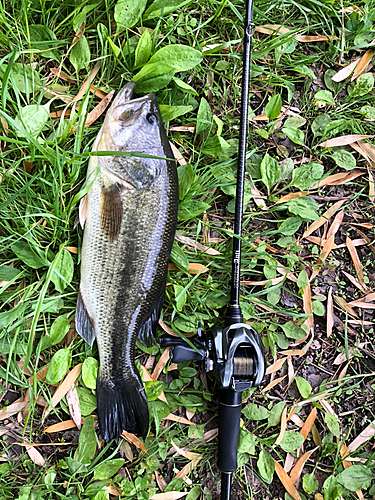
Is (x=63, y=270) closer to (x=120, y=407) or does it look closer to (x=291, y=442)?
(x=120, y=407)

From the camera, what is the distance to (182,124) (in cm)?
208

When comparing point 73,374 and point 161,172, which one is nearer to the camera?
point 161,172

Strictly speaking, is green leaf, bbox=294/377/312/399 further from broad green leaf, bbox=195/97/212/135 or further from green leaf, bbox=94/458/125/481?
broad green leaf, bbox=195/97/212/135

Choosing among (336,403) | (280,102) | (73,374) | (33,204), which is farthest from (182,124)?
(336,403)

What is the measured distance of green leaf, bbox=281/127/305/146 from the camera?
2199mm

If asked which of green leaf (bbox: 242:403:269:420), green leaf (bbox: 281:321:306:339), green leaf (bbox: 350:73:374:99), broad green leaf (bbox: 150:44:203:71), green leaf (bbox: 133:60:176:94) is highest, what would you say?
broad green leaf (bbox: 150:44:203:71)

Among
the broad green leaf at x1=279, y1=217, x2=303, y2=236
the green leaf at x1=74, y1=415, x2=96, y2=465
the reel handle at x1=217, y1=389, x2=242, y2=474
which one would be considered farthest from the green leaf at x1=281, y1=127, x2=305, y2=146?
the green leaf at x1=74, y1=415, x2=96, y2=465

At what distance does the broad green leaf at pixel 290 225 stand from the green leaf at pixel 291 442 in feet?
3.88

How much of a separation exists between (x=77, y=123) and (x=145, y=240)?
725mm

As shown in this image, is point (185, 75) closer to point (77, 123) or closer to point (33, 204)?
point (77, 123)

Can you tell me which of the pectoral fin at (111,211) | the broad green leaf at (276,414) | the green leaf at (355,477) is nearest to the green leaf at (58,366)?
the pectoral fin at (111,211)

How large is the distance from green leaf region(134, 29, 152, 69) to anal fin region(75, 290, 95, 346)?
123cm

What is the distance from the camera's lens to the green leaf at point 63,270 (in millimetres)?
1869

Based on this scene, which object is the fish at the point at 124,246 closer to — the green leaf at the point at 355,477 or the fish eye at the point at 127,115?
the fish eye at the point at 127,115
